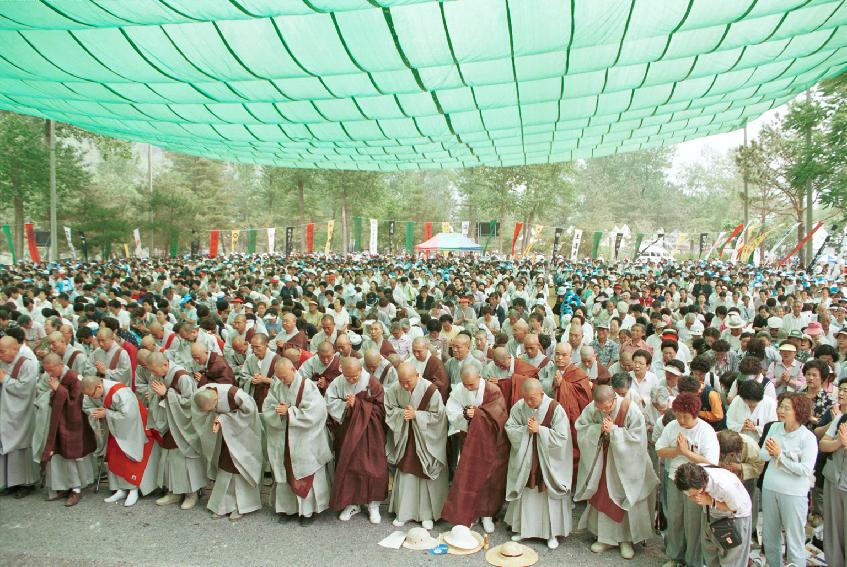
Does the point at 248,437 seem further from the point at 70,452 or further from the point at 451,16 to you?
the point at 451,16

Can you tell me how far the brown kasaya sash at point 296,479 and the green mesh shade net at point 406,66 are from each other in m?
3.96

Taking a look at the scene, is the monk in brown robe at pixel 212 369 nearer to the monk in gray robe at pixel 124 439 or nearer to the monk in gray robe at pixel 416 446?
the monk in gray robe at pixel 124 439

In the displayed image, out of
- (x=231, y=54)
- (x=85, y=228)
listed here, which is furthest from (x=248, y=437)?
(x=85, y=228)

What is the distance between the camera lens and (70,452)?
595cm

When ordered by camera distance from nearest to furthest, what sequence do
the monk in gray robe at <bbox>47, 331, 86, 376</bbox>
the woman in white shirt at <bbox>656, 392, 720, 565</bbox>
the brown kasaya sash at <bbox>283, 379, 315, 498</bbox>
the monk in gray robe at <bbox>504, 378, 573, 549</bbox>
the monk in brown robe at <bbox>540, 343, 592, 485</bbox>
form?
the woman in white shirt at <bbox>656, 392, 720, 565</bbox>, the monk in gray robe at <bbox>504, 378, 573, 549</bbox>, the brown kasaya sash at <bbox>283, 379, 315, 498</bbox>, the monk in brown robe at <bbox>540, 343, 592, 485</bbox>, the monk in gray robe at <bbox>47, 331, 86, 376</bbox>

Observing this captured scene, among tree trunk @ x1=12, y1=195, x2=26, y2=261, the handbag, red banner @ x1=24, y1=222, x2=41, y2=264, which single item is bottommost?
the handbag

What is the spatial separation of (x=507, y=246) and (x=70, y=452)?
59952 millimetres

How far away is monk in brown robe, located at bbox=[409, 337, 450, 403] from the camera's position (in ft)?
21.4

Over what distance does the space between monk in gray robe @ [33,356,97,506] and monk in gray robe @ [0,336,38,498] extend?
206mm

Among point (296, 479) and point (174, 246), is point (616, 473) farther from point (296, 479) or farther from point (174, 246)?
point (174, 246)

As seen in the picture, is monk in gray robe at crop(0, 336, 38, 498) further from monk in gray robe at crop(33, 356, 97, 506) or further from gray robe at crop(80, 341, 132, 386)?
gray robe at crop(80, 341, 132, 386)

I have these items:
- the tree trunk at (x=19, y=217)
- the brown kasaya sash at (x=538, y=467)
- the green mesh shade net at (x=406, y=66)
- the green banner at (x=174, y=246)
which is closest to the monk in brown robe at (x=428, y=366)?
the brown kasaya sash at (x=538, y=467)

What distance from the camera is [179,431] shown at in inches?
231

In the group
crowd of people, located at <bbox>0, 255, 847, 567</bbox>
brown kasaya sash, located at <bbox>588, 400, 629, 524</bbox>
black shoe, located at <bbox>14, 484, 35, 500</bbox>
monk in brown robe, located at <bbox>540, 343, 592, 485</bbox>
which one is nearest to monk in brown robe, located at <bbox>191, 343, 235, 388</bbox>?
crowd of people, located at <bbox>0, 255, 847, 567</bbox>
